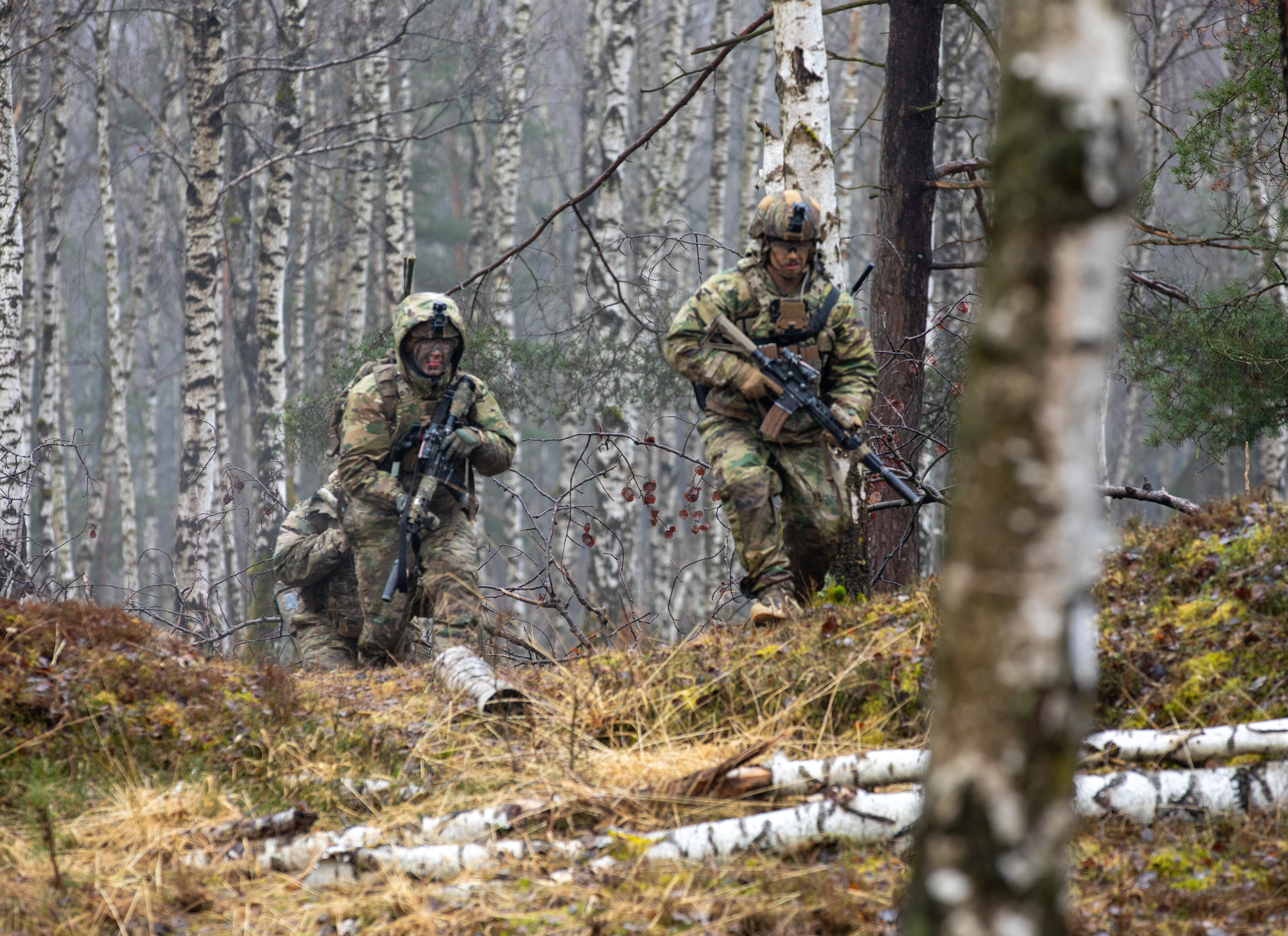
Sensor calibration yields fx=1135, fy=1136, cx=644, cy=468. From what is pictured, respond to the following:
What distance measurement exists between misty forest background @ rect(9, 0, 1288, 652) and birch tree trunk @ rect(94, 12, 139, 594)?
0.25 feet

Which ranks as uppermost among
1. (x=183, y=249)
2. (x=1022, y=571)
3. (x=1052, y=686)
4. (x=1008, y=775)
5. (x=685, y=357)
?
(x=183, y=249)

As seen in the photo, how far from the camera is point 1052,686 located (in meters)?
1.47

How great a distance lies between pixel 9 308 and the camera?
8938 mm

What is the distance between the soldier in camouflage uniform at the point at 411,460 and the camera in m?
7.28

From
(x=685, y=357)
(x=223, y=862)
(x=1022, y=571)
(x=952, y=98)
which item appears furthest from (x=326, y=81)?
(x=1022, y=571)

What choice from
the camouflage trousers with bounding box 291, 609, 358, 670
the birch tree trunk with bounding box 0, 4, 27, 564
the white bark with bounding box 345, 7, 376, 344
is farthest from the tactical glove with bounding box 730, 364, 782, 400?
the white bark with bounding box 345, 7, 376, 344

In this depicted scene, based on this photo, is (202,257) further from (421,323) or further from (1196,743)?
(1196,743)

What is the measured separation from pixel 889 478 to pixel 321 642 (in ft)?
14.9

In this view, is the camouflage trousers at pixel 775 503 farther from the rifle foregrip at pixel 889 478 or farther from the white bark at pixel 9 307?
the white bark at pixel 9 307

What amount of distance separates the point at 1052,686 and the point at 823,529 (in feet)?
15.2

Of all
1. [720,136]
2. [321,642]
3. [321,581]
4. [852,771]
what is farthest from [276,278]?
[852,771]

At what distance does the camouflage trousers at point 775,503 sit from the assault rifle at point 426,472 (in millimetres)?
1937

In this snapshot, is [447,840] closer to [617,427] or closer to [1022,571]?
[1022,571]

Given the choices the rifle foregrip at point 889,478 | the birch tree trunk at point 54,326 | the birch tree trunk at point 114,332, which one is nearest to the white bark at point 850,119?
the rifle foregrip at point 889,478
